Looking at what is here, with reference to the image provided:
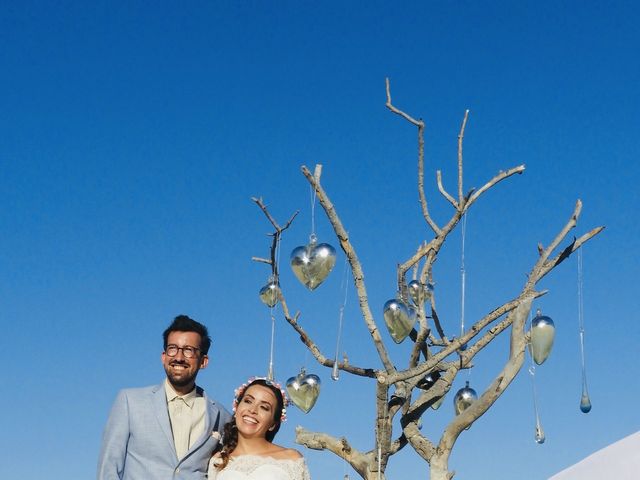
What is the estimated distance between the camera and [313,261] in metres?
7.30

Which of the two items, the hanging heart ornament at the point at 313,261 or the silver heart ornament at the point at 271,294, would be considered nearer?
the hanging heart ornament at the point at 313,261

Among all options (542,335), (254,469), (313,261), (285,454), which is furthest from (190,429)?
(542,335)

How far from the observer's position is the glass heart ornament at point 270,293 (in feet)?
27.8

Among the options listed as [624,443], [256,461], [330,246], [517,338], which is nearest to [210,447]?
[256,461]

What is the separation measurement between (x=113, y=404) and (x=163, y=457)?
0.41 metres

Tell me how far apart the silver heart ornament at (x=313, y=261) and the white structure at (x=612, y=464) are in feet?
A: 14.8

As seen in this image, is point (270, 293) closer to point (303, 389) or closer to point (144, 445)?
point (303, 389)

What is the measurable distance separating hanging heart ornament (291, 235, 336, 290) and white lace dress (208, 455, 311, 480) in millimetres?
2327

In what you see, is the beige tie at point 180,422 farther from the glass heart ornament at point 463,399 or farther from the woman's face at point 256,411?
the glass heart ornament at point 463,399

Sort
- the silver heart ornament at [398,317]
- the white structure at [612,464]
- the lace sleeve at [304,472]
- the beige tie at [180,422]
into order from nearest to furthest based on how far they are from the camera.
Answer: the beige tie at [180,422] < the lace sleeve at [304,472] < the silver heart ornament at [398,317] < the white structure at [612,464]

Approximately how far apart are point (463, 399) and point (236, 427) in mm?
4013

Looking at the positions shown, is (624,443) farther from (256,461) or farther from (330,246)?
(256,461)

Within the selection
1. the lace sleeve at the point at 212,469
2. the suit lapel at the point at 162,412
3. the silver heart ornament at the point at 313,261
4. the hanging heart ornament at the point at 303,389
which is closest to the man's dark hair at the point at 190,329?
the suit lapel at the point at 162,412

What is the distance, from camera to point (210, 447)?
5.09 metres
